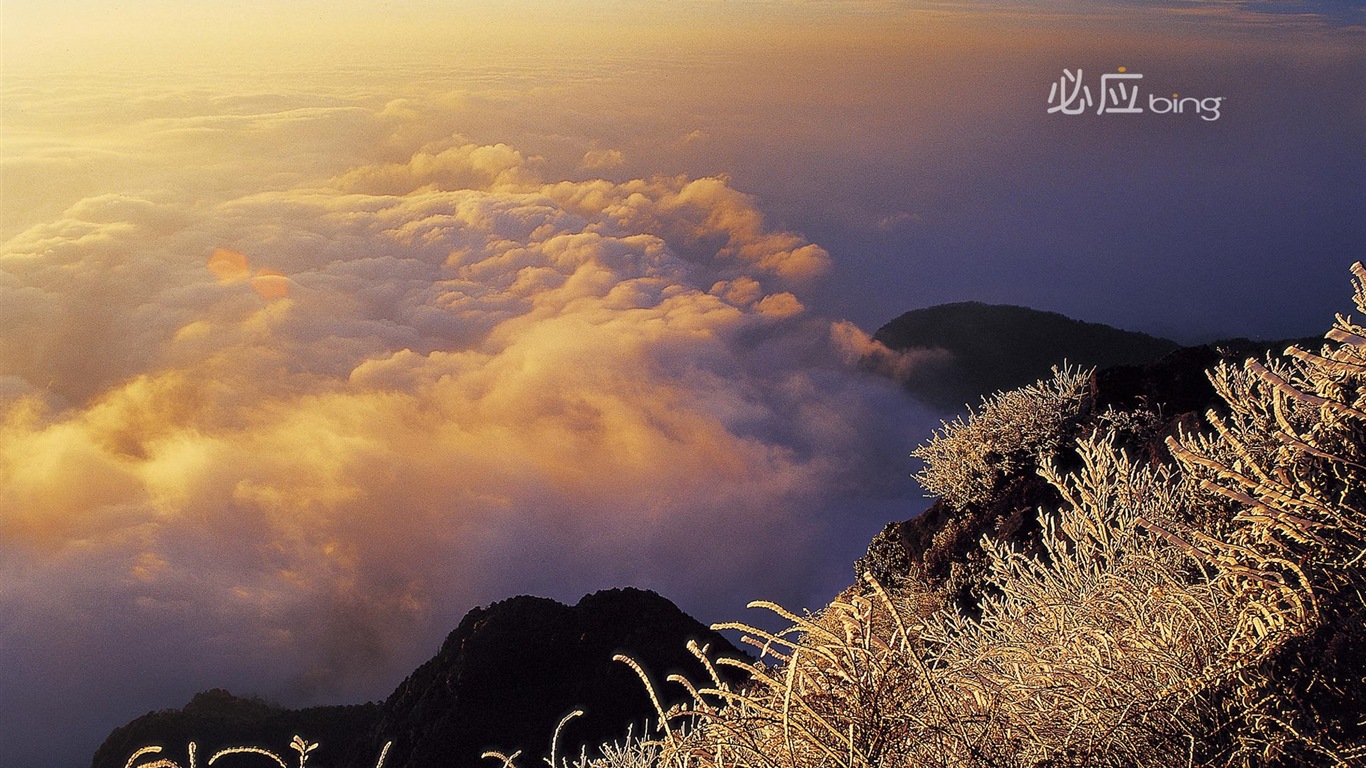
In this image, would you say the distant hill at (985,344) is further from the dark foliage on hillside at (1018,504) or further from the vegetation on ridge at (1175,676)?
the vegetation on ridge at (1175,676)

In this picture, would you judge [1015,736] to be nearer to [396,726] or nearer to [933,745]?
[933,745]

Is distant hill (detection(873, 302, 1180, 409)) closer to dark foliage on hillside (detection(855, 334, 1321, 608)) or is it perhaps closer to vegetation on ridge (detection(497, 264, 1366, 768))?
dark foliage on hillside (detection(855, 334, 1321, 608))

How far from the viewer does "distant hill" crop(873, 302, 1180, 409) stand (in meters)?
68.4

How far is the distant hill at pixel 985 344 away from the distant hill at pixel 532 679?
5367 cm

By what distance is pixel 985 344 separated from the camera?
292 ft

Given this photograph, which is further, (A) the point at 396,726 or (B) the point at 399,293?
(B) the point at 399,293

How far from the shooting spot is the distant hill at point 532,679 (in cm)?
916

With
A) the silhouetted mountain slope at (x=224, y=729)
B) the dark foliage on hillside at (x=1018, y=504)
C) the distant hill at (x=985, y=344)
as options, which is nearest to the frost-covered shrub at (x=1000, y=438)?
the dark foliage on hillside at (x=1018, y=504)

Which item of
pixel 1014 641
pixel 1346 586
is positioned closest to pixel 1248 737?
pixel 1346 586

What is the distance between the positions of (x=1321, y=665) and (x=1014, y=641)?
1094 millimetres

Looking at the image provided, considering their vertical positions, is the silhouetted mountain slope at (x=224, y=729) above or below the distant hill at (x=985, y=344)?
above

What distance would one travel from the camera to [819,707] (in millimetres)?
2277

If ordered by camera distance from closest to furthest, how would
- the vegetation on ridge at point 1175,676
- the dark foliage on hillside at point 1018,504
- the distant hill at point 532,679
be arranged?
the vegetation on ridge at point 1175,676 < the dark foliage on hillside at point 1018,504 < the distant hill at point 532,679

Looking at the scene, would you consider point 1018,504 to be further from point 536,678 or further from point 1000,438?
point 536,678
